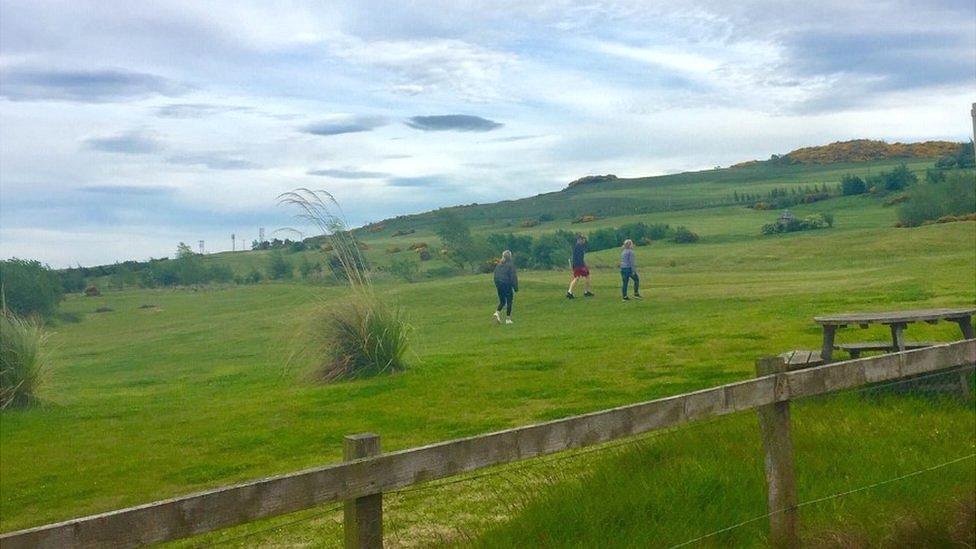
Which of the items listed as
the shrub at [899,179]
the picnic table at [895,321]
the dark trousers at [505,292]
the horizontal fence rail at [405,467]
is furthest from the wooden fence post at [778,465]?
the shrub at [899,179]

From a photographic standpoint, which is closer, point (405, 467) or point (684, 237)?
point (405, 467)

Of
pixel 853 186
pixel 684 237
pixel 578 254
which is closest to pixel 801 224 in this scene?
pixel 684 237

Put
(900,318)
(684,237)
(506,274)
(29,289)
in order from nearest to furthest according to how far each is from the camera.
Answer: (900,318) → (506,274) → (29,289) → (684,237)

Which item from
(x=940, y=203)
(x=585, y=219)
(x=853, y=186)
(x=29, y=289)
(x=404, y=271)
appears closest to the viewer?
(x=29, y=289)

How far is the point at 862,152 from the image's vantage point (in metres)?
126

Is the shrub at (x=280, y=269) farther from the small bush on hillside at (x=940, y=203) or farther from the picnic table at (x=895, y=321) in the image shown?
the picnic table at (x=895, y=321)

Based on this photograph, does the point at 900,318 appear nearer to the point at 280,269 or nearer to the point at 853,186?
the point at 280,269

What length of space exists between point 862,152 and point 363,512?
129 m

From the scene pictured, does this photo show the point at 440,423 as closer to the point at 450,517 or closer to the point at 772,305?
the point at 450,517

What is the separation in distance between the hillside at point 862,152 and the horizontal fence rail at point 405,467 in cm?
11540

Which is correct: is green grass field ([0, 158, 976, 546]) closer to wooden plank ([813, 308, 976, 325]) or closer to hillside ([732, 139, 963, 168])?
wooden plank ([813, 308, 976, 325])

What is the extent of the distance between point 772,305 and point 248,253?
79352 mm

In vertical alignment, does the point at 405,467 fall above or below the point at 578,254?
above

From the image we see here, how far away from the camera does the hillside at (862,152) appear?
119 meters
